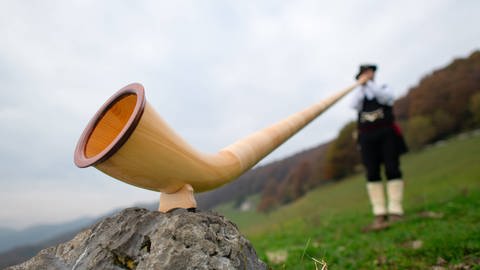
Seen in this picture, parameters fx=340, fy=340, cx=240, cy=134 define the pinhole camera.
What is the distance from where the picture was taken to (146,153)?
1.31 metres

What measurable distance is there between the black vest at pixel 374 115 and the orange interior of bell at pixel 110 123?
4666mm

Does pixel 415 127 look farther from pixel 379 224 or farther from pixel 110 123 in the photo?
pixel 110 123

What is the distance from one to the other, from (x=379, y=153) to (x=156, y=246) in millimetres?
5076

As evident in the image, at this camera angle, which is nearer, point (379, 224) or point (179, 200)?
point (179, 200)

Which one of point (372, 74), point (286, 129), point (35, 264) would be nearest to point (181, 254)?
point (35, 264)

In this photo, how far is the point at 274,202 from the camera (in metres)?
47.7

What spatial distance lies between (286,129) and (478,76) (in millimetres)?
45945

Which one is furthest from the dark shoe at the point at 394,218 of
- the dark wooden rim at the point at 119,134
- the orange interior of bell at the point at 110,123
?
the dark wooden rim at the point at 119,134

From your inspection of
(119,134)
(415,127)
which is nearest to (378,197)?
(119,134)

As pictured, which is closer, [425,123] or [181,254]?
[181,254]

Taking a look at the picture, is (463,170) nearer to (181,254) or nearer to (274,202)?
(181,254)

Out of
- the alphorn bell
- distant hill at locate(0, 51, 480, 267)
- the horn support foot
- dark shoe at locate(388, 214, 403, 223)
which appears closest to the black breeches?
dark shoe at locate(388, 214, 403, 223)

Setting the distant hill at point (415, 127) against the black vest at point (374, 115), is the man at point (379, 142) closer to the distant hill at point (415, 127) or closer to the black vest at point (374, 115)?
the black vest at point (374, 115)

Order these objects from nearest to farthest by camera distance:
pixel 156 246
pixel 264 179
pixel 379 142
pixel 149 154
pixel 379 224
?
pixel 156 246
pixel 149 154
pixel 379 224
pixel 379 142
pixel 264 179
